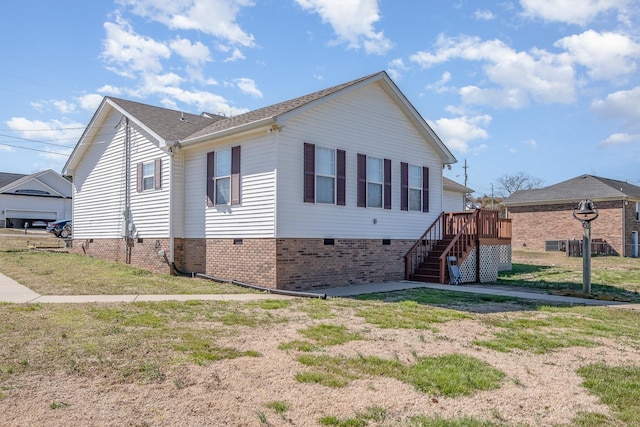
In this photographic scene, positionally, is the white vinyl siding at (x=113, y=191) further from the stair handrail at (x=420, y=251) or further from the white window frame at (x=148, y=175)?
the stair handrail at (x=420, y=251)

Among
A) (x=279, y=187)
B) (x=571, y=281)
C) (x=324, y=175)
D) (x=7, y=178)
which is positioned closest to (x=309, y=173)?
(x=324, y=175)

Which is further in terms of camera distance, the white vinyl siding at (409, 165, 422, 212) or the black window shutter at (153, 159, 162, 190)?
the white vinyl siding at (409, 165, 422, 212)

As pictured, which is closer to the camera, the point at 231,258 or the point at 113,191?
the point at 231,258

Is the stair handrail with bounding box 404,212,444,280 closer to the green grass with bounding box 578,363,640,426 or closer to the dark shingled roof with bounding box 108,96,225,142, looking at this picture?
the dark shingled roof with bounding box 108,96,225,142

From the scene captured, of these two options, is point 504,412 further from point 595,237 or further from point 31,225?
point 31,225

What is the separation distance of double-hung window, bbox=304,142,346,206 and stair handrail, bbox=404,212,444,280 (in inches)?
133

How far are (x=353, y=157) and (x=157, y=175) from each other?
6.09 metres

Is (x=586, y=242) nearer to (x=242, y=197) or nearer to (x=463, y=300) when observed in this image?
(x=463, y=300)

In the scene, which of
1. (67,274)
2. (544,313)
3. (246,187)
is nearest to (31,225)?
(67,274)

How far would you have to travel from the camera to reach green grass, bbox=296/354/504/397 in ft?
15.3

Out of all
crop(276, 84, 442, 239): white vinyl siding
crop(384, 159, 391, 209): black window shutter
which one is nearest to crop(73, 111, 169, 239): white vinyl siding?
crop(276, 84, 442, 239): white vinyl siding

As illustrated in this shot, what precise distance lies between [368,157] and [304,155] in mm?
2589

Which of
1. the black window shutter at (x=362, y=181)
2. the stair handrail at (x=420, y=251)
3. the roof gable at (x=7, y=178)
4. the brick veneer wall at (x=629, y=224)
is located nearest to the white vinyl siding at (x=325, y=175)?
the black window shutter at (x=362, y=181)

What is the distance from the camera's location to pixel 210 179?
13.8 meters
